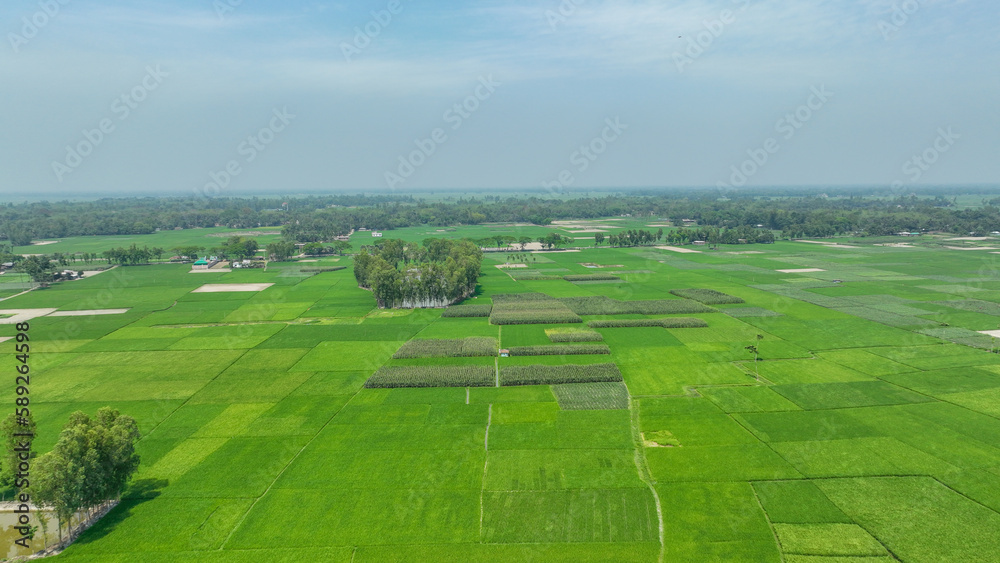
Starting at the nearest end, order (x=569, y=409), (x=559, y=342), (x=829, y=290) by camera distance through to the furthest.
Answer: (x=569, y=409) → (x=559, y=342) → (x=829, y=290)

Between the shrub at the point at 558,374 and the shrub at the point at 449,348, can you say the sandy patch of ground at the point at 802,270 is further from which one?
the shrub at the point at 449,348

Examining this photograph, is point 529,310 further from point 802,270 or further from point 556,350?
point 802,270

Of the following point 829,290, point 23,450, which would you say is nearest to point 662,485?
point 23,450

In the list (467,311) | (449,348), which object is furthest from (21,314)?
(449,348)

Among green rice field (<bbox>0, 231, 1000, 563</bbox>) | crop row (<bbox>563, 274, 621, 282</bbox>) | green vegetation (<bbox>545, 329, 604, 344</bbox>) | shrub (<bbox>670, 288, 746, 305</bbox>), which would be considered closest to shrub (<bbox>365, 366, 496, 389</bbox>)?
green rice field (<bbox>0, 231, 1000, 563</bbox>)

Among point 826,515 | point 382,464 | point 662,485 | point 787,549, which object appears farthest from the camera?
point 382,464

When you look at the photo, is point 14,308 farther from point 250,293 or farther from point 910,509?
point 910,509

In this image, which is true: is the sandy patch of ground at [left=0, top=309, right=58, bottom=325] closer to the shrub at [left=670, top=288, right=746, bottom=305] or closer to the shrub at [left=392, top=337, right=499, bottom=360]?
the shrub at [left=392, top=337, right=499, bottom=360]
